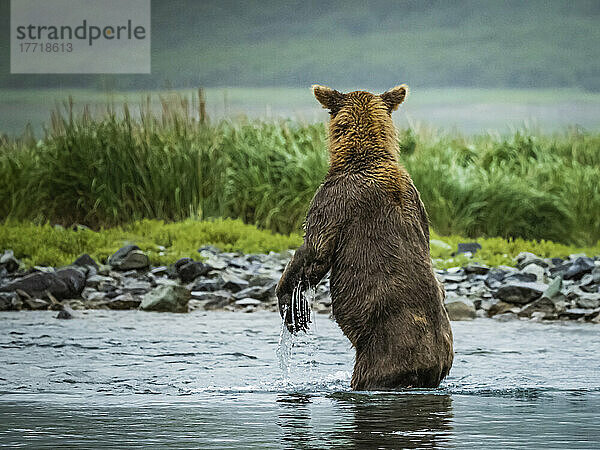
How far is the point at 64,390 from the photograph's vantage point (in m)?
5.12

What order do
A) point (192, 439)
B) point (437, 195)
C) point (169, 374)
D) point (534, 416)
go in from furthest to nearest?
point (437, 195) → point (169, 374) → point (534, 416) → point (192, 439)

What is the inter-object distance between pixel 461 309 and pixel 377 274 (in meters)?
4.18

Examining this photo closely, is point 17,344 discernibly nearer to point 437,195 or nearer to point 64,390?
point 64,390

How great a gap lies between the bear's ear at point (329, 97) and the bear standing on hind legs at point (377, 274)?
1.26 ft

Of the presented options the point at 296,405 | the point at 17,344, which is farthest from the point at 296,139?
the point at 296,405

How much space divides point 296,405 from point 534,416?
1.13 metres

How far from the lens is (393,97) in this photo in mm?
5293

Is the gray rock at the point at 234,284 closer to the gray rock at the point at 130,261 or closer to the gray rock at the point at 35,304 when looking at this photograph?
the gray rock at the point at 130,261

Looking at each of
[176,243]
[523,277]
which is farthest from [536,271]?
[176,243]

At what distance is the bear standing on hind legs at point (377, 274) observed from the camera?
472 cm

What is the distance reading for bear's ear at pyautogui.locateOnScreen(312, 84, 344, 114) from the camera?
521 cm

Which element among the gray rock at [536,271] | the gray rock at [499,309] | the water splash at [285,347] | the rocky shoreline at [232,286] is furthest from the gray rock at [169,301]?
the gray rock at [536,271]

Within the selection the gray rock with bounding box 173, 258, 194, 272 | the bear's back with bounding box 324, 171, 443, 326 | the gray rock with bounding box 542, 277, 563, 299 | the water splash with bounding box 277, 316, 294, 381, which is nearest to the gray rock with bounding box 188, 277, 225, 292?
the gray rock with bounding box 173, 258, 194, 272

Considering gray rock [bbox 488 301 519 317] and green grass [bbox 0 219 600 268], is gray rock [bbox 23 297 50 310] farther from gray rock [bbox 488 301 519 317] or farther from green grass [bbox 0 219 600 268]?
gray rock [bbox 488 301 519 317]
